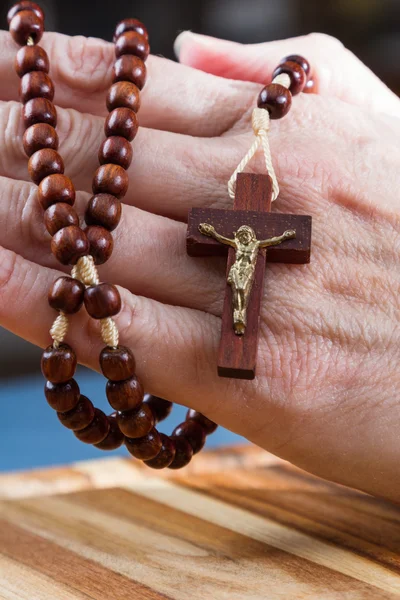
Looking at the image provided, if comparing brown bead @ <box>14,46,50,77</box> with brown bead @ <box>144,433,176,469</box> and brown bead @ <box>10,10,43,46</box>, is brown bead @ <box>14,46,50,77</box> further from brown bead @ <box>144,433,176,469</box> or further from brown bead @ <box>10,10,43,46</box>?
brown bead @ <box>144,433,176,469</box>

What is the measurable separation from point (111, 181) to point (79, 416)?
30cm

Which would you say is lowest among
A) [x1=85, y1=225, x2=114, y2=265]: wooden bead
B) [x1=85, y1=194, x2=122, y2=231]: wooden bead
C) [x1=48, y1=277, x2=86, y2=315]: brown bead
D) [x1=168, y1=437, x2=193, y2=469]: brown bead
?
[x1=168, y1=437, x2=193, y2=469]: brown bead

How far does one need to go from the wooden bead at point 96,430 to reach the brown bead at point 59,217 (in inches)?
9.3

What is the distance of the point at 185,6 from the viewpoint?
10.2 feet

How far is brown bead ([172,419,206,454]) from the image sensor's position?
1091mm

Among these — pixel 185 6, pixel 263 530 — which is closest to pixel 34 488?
pixel 263 530

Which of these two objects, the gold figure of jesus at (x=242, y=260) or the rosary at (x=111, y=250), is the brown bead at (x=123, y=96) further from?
the gold figure of jesus at (x=242, y=260)

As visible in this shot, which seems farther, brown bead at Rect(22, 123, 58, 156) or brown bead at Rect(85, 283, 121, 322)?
brown bead at Rect(22, 123, 58, 156)

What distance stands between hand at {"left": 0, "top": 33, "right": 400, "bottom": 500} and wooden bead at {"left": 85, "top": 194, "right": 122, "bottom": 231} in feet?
0.16

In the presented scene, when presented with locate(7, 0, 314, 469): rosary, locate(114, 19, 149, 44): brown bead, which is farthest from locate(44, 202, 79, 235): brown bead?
locate(114, 19, 149, 44): brown bead

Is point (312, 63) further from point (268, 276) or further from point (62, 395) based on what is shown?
point (62, 395)

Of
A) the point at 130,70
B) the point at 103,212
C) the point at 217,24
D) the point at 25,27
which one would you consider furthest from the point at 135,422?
the point at 217,24

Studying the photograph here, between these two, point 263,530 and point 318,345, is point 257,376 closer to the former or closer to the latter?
point 318,345

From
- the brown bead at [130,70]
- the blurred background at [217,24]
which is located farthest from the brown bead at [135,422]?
the blurred background at [217,24]
